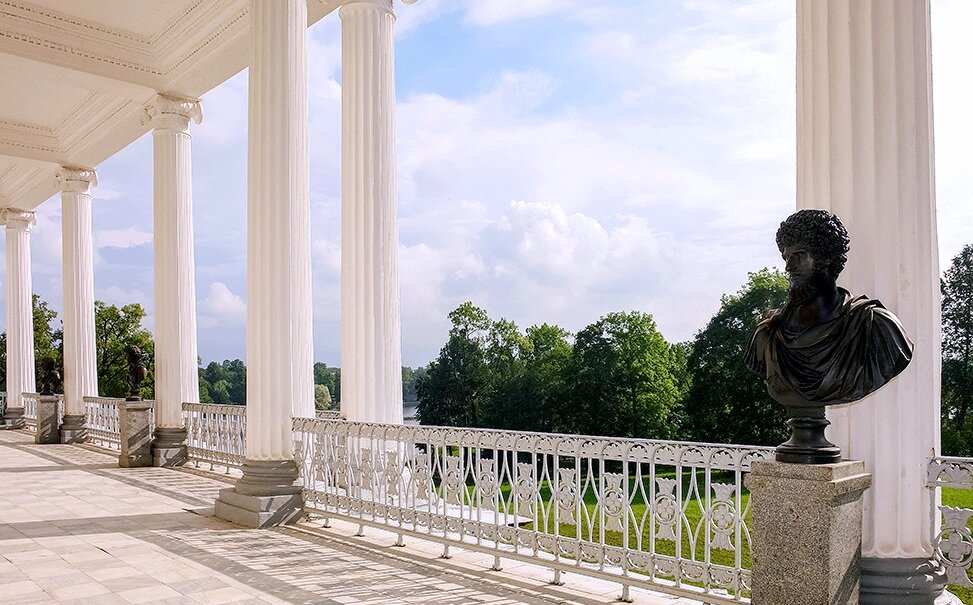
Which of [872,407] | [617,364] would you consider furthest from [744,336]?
[872,407]

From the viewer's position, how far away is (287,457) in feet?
39.3

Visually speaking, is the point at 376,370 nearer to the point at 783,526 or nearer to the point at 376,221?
the point at 376,221

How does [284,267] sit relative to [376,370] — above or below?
above

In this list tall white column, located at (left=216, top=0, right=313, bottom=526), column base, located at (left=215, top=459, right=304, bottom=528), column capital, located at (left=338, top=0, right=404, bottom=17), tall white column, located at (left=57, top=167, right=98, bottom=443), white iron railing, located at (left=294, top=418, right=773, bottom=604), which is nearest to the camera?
white iron railing, located at (left=294, top=418, right=773, bottom=604)

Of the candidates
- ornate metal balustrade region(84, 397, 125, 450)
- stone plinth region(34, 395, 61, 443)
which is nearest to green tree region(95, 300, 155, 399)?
stone plinth region(34, 395, 61, 443)

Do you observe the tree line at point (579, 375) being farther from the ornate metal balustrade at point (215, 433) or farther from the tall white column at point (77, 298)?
the ornate metal balustrade at point (215, 433)

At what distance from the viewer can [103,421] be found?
24328 mm

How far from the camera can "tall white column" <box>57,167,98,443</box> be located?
25312 mm

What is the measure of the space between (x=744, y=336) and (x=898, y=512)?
42603mm

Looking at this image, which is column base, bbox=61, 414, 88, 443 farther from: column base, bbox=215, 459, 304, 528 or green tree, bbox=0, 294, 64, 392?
green tree, bbox=0, 294, 64, 392

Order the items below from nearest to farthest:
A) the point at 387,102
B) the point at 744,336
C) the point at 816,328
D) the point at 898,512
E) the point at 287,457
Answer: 1. the point at 816,328
2. the point at 898,512
3. the point at 287,457
4. the point at 387,102
5. the point at 744,336

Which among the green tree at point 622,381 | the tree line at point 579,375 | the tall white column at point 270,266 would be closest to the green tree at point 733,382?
the tree line at point 579,375

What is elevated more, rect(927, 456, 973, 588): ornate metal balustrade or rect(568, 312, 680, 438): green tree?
rect(927, 456, 973, 588): ornate metal balustrade

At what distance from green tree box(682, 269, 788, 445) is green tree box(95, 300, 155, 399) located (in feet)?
121
